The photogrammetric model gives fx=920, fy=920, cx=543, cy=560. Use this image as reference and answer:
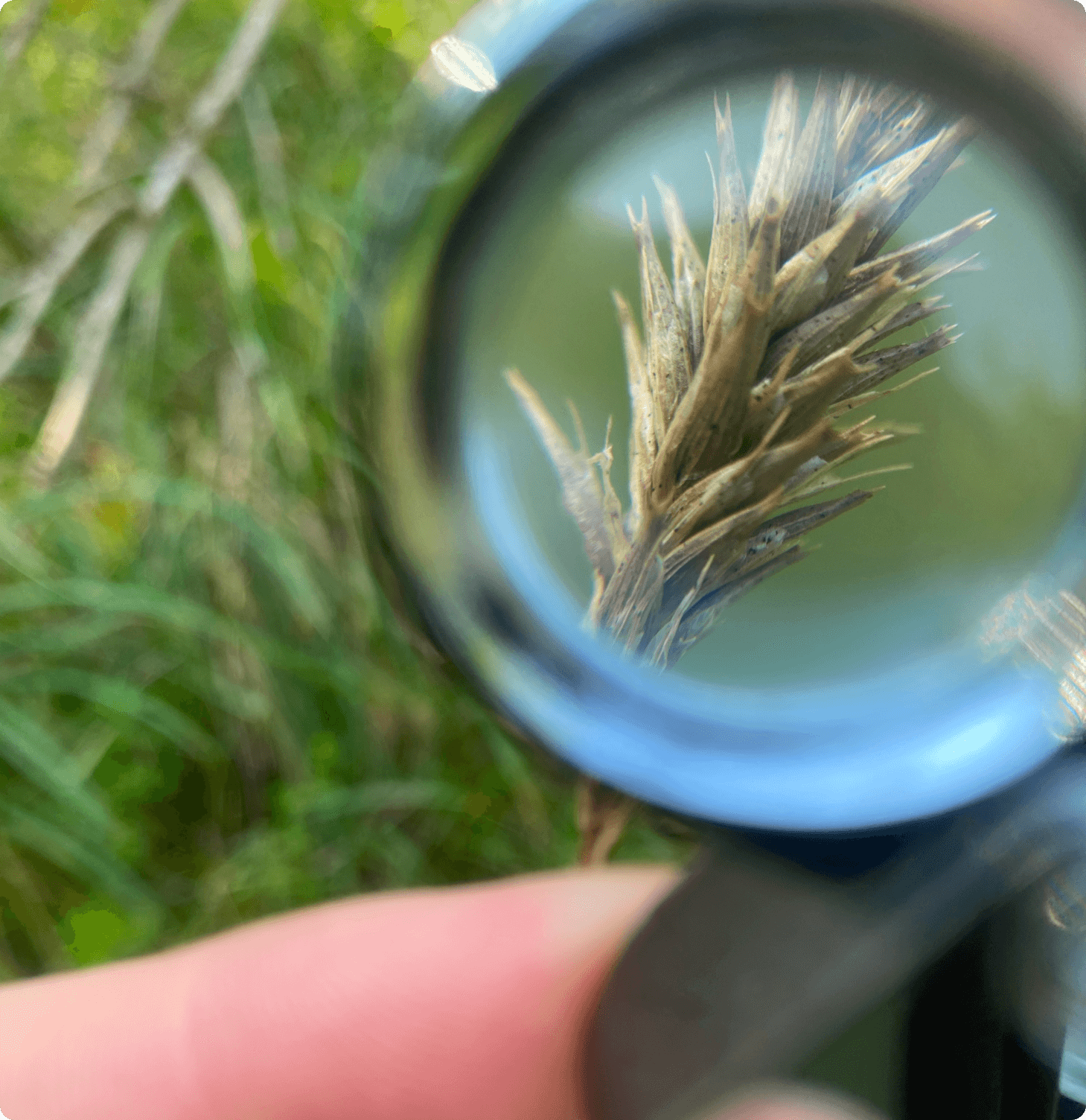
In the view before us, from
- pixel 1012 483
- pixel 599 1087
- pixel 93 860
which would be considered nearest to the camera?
pixel 1012 483

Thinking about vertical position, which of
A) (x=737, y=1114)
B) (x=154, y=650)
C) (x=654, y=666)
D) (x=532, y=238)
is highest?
(x=532, y=238)

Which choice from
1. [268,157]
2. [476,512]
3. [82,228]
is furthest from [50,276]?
[476,512]

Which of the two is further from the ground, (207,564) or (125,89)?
(125,89)

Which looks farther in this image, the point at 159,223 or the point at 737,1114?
the point at 159,223

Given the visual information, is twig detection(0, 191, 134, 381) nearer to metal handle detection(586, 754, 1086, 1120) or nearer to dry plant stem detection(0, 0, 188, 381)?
dry plant stem detection(0, 0, 188, 381)

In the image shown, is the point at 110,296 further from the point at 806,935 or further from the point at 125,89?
the point at 806,935

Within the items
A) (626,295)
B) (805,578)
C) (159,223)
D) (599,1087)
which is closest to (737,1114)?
(599,1087)

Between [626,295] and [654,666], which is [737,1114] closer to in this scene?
[654,666]

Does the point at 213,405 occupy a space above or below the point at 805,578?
below
